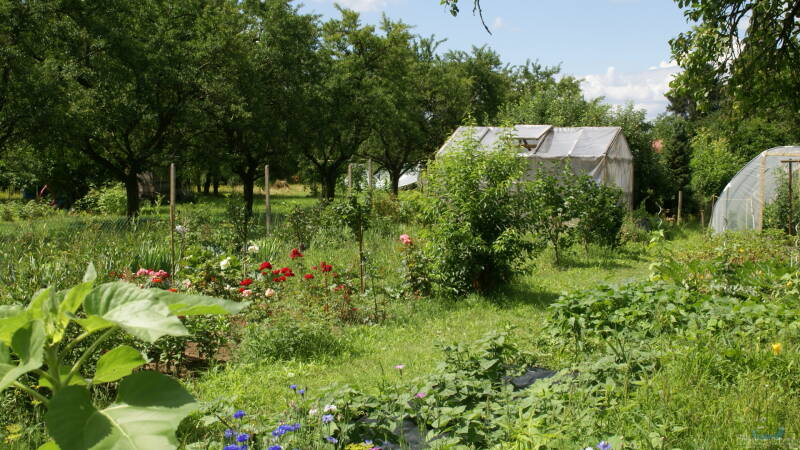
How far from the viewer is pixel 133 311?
0.97m

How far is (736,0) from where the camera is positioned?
801cm

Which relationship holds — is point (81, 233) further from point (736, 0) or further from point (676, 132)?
point (676, 132)

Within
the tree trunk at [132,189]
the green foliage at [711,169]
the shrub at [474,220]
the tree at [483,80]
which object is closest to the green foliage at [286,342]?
the shrub at [474,220]

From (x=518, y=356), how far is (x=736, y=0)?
19.6 feet

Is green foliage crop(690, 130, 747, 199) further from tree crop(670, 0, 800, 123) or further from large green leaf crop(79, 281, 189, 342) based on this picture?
large green leaf crop(79, 281, 189, 342)

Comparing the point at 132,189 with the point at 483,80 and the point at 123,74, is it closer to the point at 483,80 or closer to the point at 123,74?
the point at 123,74

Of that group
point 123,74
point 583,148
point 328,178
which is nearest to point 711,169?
point 583,148

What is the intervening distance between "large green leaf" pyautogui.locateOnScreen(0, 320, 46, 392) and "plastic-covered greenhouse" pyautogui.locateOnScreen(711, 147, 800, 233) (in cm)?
1551

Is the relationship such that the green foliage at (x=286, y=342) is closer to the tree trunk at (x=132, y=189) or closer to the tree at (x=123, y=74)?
the tree at (x=123, y=74)

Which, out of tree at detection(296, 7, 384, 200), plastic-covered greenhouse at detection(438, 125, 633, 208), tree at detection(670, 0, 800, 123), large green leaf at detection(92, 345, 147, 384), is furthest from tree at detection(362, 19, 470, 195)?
large green leaf at detection(92, 345, 147, 384)

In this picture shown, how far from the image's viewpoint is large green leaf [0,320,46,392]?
93 cm

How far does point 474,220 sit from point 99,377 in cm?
739

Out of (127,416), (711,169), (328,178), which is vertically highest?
(711,169)

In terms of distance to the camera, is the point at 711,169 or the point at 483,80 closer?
the point at 711,169
